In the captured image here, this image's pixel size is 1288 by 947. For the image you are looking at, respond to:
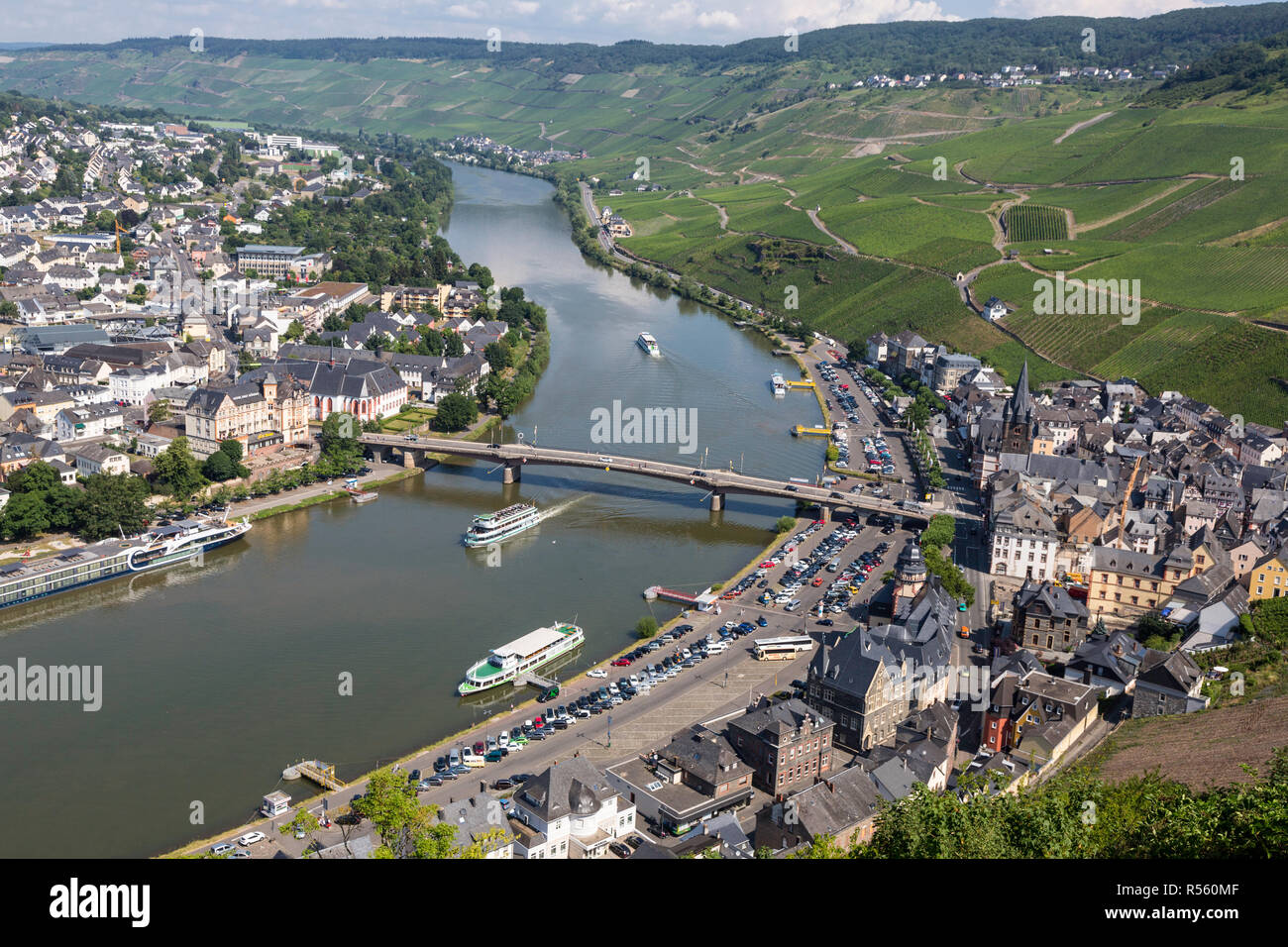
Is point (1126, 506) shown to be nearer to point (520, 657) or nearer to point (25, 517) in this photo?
point (520, 657)

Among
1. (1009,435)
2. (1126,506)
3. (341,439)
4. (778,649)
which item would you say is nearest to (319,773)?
(778,649)

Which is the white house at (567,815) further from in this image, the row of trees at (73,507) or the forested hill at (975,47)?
the forested hill at (975,47)

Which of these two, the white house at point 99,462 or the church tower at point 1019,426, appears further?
the church tower at point 1019,426

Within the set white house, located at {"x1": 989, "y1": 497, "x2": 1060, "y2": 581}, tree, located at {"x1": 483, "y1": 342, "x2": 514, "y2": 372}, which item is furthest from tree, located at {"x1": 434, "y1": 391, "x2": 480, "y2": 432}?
white house, located at {"x1": 989, "y1": 497, "x2": 1060, "y2": 581}

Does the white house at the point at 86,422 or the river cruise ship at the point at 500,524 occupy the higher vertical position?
the white house at the point at 86,422

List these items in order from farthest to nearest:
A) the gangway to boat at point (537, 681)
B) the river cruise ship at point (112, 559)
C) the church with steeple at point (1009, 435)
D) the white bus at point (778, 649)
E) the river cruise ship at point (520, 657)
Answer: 1. the church with steeple at point (1009, 435)
2. the river cruise ship at point (112, 559)
3. the white bus at point (778, 649)
4. the gangway to boat at point (537, 681)
5. the river cruise ship at point (520, 657)

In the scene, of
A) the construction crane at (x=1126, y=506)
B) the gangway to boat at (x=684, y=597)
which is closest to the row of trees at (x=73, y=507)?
the gangway to boat at (x=684, y=597)
